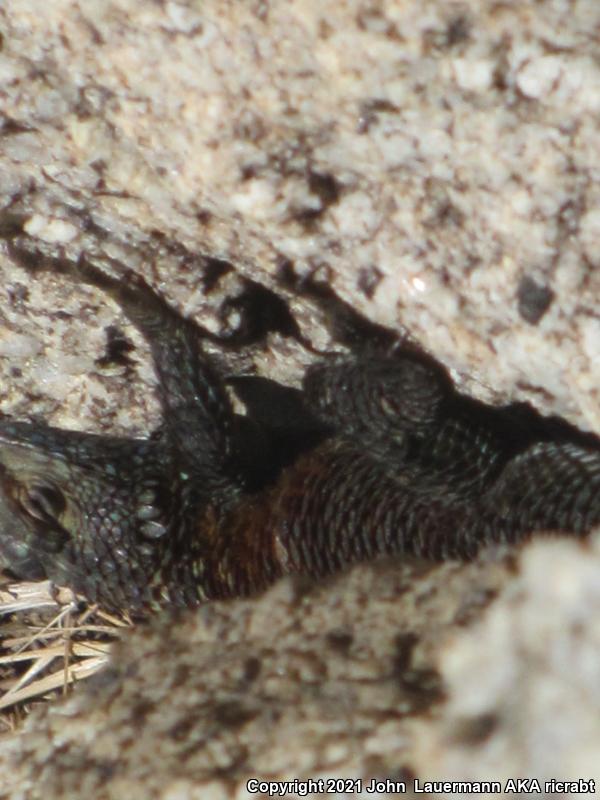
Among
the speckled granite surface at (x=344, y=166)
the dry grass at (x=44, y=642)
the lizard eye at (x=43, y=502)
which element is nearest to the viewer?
the speckled granite surface at (x=344, y=166)

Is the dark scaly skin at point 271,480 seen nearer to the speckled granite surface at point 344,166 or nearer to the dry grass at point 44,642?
the dry grass at point 44,642

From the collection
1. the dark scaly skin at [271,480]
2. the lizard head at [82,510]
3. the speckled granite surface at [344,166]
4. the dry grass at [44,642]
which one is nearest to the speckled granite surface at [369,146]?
the speckled granite surface at [344,166]

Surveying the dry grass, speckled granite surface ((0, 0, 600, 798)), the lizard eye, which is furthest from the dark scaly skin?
speckled granite surface ((0, 0, 600, 798))

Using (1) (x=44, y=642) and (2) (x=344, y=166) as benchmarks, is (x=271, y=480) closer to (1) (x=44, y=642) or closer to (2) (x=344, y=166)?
(1) (x=44, y=642)

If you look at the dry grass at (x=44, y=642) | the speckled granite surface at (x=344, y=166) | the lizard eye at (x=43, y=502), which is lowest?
the dry grass at (x=44, y=642)

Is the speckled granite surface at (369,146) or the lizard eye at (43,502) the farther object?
the lizard eye at (43,502)

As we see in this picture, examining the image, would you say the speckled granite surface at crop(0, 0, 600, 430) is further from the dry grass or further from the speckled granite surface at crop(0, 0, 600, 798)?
the dry grass

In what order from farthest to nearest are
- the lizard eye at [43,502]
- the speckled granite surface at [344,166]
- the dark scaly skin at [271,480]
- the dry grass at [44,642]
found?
the dry grass at [44,642]
the lizard eye at [43,502]
the dark scaly skin at [271,480]
the speckled granite surface at [344,166]

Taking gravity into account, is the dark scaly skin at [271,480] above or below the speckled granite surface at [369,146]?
below

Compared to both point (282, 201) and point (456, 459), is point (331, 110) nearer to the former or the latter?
point (282, 201)
